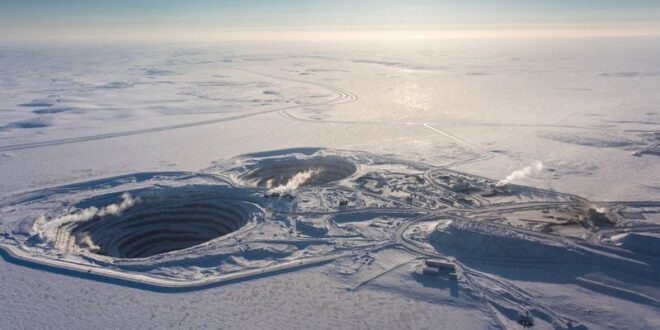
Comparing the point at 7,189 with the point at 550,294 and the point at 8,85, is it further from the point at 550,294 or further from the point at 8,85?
the point at 8,85

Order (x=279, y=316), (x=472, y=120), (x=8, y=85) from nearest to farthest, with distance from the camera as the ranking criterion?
1. (x=279, y=316)
2. (x=472, y=120)
3. (x=8, y=85)

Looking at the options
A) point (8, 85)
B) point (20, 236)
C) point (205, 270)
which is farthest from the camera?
point (8, 85)

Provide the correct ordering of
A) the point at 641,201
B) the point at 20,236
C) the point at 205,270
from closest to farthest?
the point at 205,270 < the point at 20,236 < the point at 641,201

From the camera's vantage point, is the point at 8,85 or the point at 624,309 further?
the point at 8,85

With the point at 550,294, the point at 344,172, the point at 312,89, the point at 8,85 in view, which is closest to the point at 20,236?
the point at 344,172

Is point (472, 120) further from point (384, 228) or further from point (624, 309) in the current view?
point (624, 309)

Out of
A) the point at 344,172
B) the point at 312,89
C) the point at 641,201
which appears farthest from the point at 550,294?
the point at 312,89
